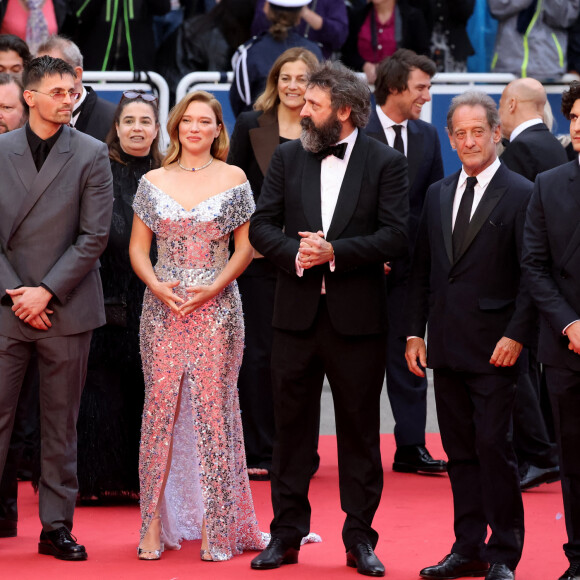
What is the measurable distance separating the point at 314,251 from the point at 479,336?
712 mm

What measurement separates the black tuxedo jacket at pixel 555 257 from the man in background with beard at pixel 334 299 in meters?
0.56

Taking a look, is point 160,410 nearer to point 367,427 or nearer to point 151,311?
point 151,311

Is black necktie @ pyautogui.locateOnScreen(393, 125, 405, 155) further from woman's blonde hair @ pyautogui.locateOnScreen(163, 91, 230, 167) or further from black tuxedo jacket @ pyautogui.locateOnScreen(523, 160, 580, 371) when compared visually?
black tuxedo jacket @ pyautogui.locateOnScreen(523, 160, 580, 371)

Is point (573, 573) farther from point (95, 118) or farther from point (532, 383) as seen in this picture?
point (95, 118)

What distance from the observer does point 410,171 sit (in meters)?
7.14

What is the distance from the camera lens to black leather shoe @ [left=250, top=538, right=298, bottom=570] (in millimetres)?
5223

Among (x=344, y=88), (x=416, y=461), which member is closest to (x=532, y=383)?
(x=416, y=461)

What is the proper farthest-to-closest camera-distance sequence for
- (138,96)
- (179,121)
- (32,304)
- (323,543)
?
1. (138,96)
2. (323,543)
3. (179,121)
4. (32,304)

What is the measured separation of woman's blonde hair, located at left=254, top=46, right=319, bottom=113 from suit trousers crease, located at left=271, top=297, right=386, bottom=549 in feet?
6.81

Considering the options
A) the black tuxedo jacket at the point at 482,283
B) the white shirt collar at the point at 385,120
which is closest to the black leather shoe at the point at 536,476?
the black tuxedo jacket at the point at 482,283

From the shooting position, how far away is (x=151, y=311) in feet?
18.4

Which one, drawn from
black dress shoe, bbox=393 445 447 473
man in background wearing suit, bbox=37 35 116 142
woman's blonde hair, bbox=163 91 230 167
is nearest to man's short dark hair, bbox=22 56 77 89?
woman's blonde hair, bbox=163 91 230 167

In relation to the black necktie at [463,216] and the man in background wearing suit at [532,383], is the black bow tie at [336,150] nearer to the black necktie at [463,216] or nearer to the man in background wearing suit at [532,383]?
the black necktie at [463,216]

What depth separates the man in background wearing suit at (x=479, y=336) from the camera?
16.3 feet
